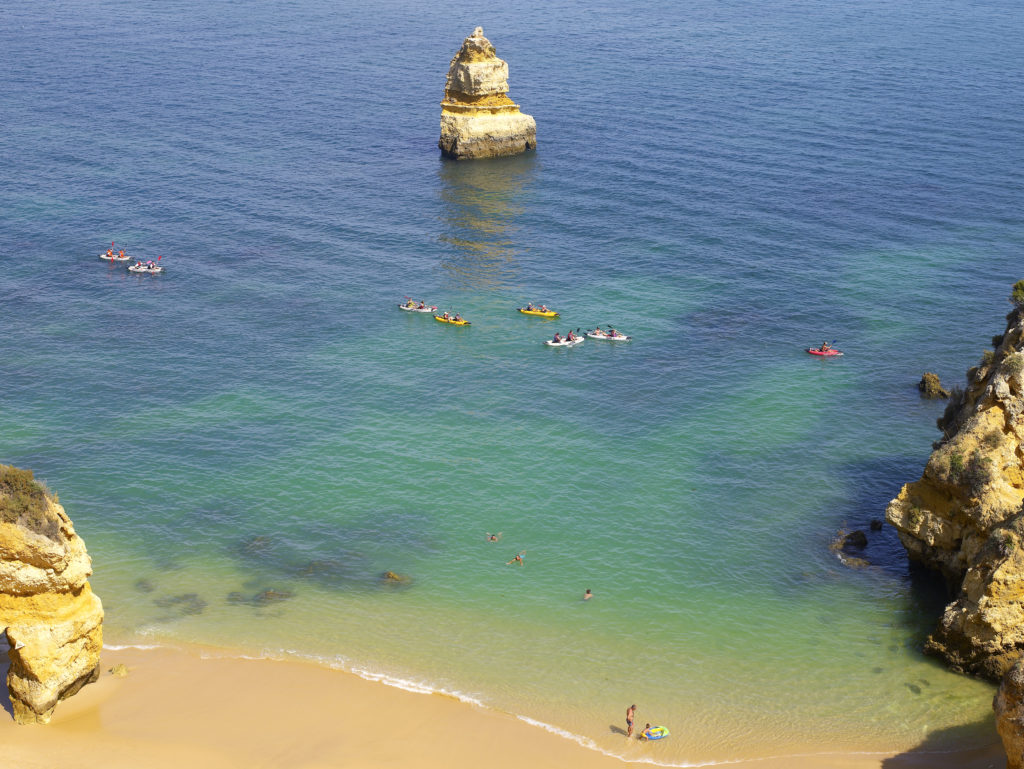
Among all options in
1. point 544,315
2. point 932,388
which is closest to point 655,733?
point 932,388

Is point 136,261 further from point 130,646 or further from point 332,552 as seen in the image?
point 130,646

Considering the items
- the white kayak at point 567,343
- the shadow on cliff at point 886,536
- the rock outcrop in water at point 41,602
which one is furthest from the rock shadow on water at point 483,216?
the rock outcrop in water at point 41,602

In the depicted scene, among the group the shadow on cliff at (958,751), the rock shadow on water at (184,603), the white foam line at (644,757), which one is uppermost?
the shadow on cliff at (958,751)

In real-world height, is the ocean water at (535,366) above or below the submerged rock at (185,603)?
above

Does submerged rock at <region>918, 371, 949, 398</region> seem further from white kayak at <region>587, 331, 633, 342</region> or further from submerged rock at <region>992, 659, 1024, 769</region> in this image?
submerged rock at <region>992, 659, 1024, 769</region>

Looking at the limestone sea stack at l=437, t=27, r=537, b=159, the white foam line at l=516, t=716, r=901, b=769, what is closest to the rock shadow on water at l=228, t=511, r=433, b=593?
the white foam line at l=516, t=716, r=901, b=769

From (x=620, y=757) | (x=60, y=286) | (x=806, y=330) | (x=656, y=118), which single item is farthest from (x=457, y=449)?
(x=656, y=118)

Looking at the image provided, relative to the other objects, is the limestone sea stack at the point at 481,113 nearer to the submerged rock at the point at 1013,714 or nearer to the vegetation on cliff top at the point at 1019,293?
the vegetation on cliff top at the point at 1019,293
